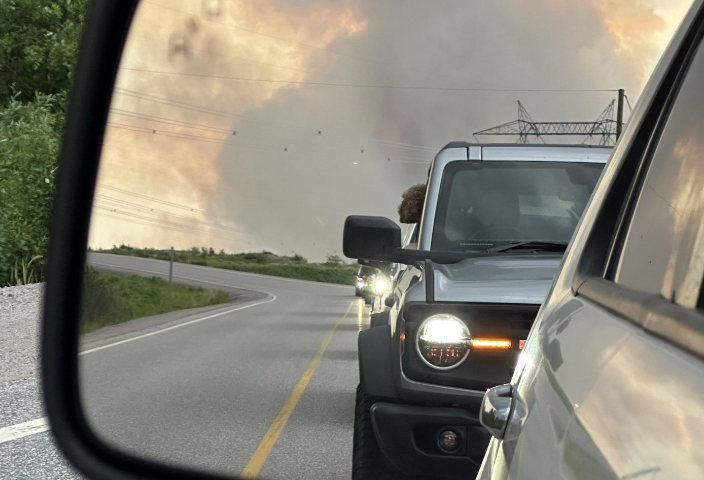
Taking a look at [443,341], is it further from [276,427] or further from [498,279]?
[276,427]

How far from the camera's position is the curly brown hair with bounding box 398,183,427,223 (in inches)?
247

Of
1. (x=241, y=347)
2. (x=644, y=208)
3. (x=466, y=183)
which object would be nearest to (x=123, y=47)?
(x=466, y=183)

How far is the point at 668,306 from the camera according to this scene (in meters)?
1.04

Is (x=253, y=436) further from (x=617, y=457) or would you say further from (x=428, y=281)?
(x=617, y=457)

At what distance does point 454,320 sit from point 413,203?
2.24 m

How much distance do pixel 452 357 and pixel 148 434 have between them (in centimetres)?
403

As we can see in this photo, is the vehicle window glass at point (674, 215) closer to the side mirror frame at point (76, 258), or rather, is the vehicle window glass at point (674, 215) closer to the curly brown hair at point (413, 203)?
the side mirror frame at point (76, 258)

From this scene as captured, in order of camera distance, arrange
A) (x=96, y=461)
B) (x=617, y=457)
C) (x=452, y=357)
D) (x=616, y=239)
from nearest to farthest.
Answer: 1. (x=617, y=457)
2. (x=616, y=239)
3. (x=96, y=461)
4. (x=452, y=357)

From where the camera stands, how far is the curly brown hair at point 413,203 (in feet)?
20.6

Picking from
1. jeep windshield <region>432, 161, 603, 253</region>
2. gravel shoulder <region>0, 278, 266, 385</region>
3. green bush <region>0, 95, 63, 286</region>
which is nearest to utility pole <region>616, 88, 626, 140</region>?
jeep windshield <region>432, 161, 603, 253</region>

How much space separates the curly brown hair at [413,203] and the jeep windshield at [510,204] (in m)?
1.06

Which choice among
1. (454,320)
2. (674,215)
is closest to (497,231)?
(454,320)

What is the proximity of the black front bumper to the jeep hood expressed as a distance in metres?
0.49

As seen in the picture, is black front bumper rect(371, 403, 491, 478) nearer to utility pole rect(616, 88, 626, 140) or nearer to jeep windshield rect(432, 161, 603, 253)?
jeep windshield rect(432, 161, 603, 253)
